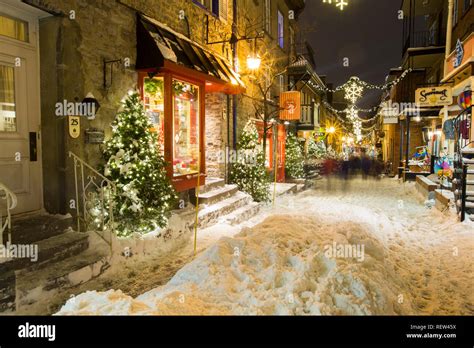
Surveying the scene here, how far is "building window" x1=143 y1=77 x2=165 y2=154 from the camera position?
27.0 feet

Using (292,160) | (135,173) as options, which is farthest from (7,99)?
(292,160)

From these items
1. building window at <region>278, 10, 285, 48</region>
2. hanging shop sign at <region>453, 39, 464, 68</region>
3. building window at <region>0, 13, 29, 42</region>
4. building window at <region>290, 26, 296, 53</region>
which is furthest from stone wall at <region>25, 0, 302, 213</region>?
building window at <region>290, 26, 296, 53</region>

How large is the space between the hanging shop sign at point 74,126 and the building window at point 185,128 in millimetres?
3000

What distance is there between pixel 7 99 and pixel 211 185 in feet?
19.5

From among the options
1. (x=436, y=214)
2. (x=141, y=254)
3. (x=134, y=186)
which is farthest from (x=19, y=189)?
(x=436, y=214)

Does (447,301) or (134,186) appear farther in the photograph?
(134,186)

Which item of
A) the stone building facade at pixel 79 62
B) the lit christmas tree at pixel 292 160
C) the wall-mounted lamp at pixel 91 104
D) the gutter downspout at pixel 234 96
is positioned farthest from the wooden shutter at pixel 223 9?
the lit christmas tree at pixel 292 160

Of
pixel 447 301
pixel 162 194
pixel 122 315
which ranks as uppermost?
pixel 162 194

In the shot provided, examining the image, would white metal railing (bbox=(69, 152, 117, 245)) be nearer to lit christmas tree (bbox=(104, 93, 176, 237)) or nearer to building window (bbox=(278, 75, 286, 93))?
lit christmas tree (bbox=(104, 93, 176, 237))

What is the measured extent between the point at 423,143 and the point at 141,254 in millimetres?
25064

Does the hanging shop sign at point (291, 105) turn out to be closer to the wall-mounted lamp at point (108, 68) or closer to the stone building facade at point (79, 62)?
the stone building facade at point (79, 62)

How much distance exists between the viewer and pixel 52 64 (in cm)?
601
